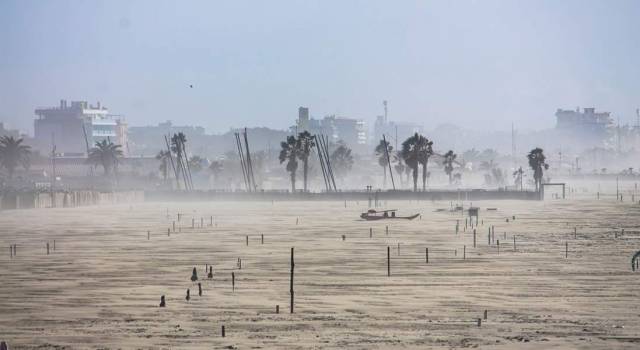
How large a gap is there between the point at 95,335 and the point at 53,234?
5652 centimetres

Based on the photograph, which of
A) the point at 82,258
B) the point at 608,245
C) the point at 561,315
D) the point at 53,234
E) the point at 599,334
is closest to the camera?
the point at 599,334

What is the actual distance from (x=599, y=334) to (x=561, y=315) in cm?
437

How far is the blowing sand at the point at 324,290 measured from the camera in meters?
40.8

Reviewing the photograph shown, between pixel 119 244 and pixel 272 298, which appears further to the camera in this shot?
pixel 119 244

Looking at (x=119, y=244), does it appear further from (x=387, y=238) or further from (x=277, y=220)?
(x=277, y=220)

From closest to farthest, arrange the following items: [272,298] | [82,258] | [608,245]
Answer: [272,298]
[82,258]
[608,245]

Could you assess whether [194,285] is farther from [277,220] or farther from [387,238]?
[277,220]

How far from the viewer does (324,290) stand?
53.0m

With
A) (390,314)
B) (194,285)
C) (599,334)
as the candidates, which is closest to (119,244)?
(194,285)

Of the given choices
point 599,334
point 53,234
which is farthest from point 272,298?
point 53,234

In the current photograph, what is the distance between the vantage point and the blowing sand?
4081 centimetres

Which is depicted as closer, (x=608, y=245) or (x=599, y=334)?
(x=599, y=334)

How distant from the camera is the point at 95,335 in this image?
41.2m

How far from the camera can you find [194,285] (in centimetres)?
5497
